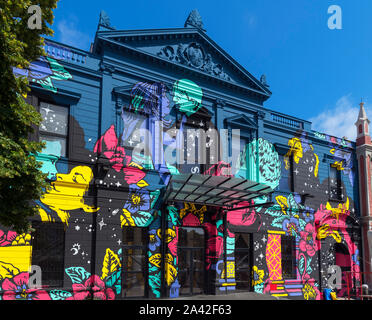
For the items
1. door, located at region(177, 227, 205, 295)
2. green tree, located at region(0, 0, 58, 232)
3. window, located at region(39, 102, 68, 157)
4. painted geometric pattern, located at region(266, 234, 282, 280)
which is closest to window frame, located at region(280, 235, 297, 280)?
painted geometric pattern, located at region(266, 234, 282, 280)

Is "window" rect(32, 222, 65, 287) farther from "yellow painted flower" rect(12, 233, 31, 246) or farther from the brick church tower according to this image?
the brick church tower

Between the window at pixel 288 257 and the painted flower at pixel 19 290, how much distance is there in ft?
38.3

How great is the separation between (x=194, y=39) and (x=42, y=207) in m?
10.3

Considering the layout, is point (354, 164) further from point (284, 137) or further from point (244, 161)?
point (244, 161)

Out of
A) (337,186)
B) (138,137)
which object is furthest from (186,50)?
(337,186)

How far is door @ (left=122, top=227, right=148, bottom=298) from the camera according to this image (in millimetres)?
13773

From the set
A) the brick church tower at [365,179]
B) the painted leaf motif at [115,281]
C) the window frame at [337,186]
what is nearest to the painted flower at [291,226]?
the window frame at [337,186]

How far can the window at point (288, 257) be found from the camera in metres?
18.5

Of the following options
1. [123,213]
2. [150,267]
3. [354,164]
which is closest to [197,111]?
[123,213]

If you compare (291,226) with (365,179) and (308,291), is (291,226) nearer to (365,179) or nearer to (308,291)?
(308,291)

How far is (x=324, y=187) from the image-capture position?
21.0 m

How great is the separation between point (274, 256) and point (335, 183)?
22.8 ft

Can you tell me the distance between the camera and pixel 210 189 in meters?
13.5

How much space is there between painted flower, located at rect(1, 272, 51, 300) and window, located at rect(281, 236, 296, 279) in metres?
11.7
